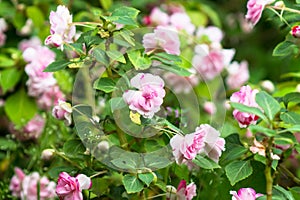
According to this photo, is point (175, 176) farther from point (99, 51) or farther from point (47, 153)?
point (99, 51)

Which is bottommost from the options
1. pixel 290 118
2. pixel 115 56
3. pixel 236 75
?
pixel 236 75

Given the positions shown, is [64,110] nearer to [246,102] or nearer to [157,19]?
[246,102]

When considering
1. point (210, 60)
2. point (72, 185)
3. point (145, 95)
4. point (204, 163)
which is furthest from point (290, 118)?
point (210, 60)

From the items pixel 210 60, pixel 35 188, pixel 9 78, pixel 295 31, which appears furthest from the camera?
pixel 210 60

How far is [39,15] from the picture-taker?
2.61m

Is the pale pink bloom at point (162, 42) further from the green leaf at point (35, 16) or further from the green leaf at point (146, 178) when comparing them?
the green leaf at point (35, 16)

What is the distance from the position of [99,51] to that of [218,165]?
1.22 ft

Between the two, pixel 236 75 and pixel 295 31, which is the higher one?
pixel 295 31

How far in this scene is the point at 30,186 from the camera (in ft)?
6.58

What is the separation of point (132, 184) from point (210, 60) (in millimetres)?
1117

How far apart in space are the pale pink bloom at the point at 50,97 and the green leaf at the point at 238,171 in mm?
940

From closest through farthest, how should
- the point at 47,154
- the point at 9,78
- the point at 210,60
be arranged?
the point at 47,154
the point at 9,78
the point at 210,60

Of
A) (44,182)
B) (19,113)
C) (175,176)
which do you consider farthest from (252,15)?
(19,113)

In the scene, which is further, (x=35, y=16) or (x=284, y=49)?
(x=35, y=16)
